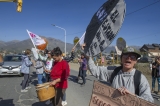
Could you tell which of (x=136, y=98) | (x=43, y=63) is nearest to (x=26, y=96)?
(x=43, y=63)

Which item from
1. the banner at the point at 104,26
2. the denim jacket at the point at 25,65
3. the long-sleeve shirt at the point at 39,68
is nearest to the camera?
the banner at the point at 104,26

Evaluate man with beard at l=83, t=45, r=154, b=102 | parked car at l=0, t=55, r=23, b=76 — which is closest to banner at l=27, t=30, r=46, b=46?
parked car at l=0, t=55, r=23, b=76

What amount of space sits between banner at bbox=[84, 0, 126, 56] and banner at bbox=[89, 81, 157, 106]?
22.1 inches

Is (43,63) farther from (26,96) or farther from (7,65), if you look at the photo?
(7,65)

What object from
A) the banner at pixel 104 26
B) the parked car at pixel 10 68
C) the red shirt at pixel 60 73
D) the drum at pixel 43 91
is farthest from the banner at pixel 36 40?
the banner at pixel 104 26

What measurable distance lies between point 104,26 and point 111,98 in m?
1.02

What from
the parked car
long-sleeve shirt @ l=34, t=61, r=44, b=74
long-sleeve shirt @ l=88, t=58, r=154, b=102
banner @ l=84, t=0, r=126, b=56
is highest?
banner @ l=84, t=0, r=126, b=56

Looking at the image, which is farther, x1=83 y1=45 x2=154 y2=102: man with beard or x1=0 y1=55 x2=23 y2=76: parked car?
x1=0 y1=55 x2=23 y2=76: parked car

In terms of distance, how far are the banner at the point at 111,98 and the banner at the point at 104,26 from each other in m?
0.56

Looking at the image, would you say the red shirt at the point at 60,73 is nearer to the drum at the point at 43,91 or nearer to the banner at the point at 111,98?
the drum at the point at 43,91

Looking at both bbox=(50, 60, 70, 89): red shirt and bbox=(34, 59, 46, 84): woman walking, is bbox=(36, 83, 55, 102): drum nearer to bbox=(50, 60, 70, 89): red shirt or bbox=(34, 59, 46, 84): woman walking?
bbox=(50, 60, 70, 89): red shirt

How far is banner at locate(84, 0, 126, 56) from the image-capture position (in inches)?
82.8

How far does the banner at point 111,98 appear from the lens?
1804 mm

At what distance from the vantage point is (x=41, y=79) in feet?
23.7
